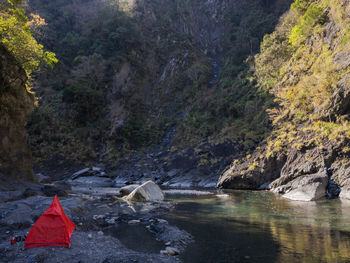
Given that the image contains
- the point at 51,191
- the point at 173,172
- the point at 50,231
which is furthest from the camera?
the point at 173,172

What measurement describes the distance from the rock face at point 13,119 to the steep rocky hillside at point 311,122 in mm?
13684

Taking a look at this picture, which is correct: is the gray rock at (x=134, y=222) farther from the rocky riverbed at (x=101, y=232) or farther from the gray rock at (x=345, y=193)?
the gray rock at (x=345, y=193)

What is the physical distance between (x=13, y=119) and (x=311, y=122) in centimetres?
1853

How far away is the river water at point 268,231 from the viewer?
607 centimetres

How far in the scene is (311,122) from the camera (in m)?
18.4

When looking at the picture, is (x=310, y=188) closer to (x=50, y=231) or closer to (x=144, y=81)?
(x=50, y=231)

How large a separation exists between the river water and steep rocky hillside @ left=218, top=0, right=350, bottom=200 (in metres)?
2.76

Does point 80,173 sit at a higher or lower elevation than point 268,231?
higher

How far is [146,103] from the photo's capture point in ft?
153

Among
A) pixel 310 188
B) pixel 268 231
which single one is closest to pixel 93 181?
pixel 310 188

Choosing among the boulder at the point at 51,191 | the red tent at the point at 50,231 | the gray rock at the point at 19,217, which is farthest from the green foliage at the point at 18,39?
the red tent at the point at 50,231

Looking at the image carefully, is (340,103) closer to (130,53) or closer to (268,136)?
(268,136)

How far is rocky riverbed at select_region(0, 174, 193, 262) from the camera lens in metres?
5.86

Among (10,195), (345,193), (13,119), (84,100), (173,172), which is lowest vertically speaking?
(345,193)
